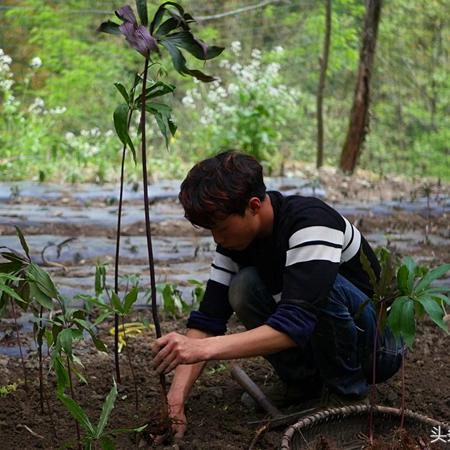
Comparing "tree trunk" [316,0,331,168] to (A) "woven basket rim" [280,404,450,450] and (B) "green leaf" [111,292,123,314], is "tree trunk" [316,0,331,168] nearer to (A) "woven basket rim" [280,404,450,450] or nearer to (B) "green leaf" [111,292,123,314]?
(A) "woven basket rim" [280,404,450,450]

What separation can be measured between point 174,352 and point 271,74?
808cm

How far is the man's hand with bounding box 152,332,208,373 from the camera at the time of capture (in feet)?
6.97

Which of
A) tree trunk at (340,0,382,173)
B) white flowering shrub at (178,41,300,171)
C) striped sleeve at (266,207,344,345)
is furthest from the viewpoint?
tree trunk at (340,0,382,173)

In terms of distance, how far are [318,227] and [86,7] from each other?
482 inches

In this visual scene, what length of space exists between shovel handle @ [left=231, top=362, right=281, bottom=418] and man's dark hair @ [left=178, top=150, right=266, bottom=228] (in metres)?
0.65

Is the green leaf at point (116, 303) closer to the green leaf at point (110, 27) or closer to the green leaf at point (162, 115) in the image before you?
the green leaf at point (162, 115)

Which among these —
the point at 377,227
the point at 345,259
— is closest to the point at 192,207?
the point at 345,259

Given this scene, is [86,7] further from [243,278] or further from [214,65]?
[243,278]

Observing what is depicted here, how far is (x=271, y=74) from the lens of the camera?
9898mm

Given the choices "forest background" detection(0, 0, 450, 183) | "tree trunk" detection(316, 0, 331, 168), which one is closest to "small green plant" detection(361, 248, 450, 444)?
"forest background" detection(0, 0, 450, 183)

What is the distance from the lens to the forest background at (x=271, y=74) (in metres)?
12.0

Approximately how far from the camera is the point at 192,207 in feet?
7.64

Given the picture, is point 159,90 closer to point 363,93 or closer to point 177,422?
point 177,422

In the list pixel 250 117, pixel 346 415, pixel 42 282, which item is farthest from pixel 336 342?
pixel 250 117
